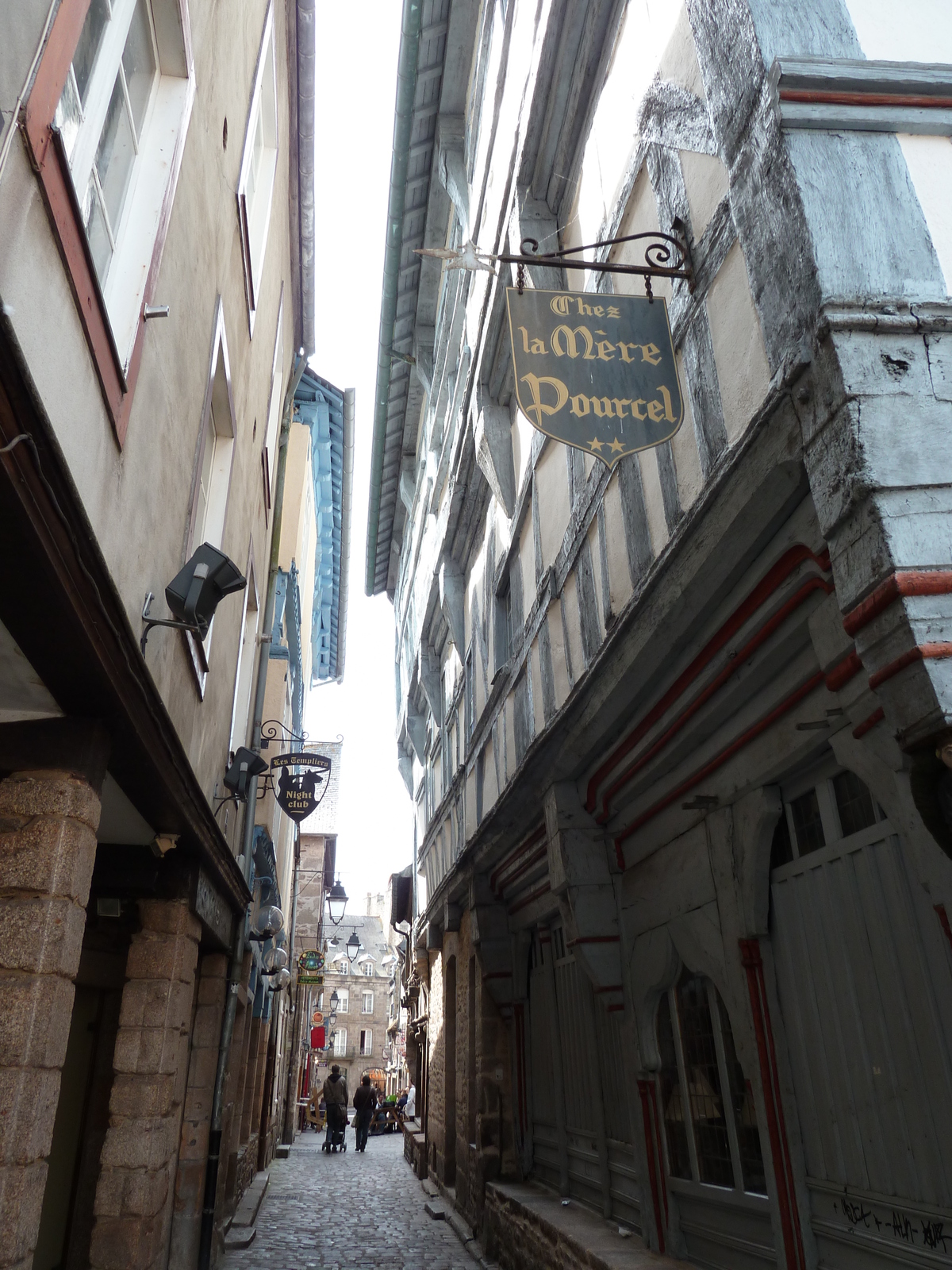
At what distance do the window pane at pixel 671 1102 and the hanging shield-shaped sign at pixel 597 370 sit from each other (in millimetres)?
3272

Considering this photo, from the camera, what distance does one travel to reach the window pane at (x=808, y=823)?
11.9 feet

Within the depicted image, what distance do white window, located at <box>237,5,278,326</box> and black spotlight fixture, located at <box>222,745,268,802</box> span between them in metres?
3.54

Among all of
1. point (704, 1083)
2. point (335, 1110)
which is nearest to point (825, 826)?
point (704, 1083)

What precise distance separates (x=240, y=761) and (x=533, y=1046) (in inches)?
145

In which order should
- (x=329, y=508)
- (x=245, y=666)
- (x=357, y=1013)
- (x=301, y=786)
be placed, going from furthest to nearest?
(x=357, y=1013) → (x=329, y=508) → (x=301, y=786) → (x=245, y=666)

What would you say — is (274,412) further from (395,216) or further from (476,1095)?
(476,1095)

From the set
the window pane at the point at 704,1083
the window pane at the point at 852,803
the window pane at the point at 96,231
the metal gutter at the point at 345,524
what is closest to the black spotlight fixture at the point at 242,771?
the window pane at the point at 704,1083

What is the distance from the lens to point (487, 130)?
776 centimetres

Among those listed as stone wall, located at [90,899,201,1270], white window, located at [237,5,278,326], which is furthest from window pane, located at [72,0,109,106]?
stone wall, located at [90,899,201,1270]

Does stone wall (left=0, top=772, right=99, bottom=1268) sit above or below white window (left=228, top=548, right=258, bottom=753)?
below

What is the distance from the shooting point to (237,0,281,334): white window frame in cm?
629

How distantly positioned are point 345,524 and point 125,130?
699 inches

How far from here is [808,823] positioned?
12.2 feet

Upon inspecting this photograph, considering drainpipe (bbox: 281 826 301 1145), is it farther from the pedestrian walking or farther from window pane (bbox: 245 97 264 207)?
window pane (bbox: 245 97 264 207)
